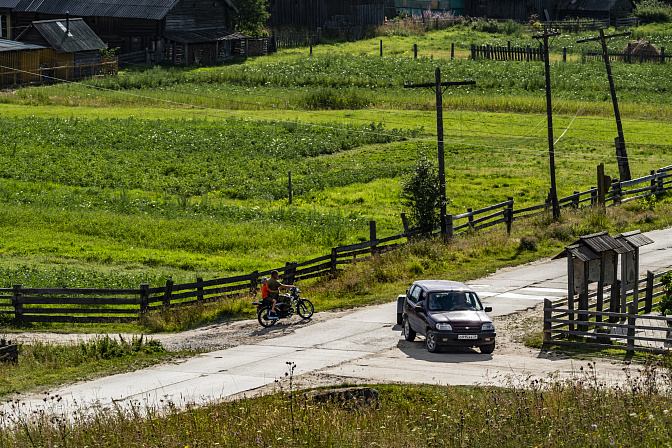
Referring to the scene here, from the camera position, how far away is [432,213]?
117 feet

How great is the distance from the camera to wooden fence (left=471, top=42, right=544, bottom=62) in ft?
271

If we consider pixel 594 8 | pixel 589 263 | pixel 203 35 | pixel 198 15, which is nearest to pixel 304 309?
pixel 589 263

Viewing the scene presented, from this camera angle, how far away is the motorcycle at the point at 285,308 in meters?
25.5

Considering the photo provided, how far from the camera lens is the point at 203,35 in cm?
8438

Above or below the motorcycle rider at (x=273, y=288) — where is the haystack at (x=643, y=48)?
above

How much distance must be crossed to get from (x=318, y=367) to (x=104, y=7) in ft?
237

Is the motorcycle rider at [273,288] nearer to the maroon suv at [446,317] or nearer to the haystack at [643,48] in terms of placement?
the maroon suv at [446,317]

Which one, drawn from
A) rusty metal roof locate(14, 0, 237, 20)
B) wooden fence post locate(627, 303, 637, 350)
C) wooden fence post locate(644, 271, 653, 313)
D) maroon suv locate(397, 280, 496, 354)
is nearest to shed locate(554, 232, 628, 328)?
wooden fence post locate(627, 303, 637, 350)

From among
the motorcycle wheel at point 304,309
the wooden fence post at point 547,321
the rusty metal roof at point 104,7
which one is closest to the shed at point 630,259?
the wooden fence post at point 547,321

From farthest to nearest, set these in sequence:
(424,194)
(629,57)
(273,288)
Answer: (629,57)
(424,194)
(273,288)

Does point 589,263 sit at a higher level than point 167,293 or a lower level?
higher

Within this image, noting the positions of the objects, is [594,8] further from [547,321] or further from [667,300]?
[547,321]

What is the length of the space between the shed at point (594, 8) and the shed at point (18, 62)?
6257 centimetres

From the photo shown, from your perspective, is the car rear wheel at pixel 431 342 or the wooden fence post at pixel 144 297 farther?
the wooden fence post at pixel 144 297
